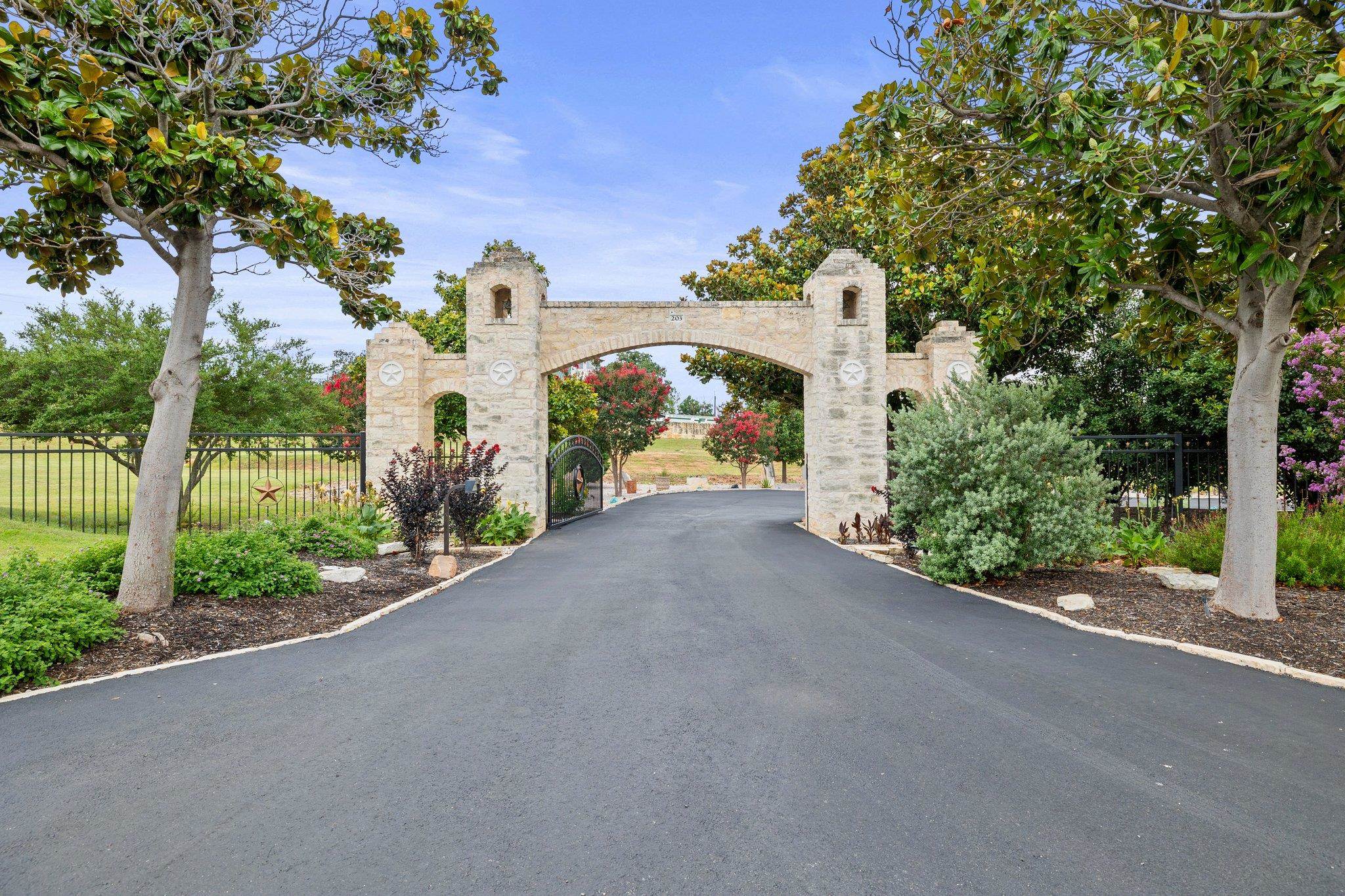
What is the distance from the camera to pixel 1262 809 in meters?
3.02

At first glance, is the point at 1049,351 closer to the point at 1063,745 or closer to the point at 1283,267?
the point at 1283,267

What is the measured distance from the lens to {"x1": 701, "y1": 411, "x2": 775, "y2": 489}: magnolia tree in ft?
111

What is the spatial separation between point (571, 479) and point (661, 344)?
19.1 feet

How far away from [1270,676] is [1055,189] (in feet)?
16.4

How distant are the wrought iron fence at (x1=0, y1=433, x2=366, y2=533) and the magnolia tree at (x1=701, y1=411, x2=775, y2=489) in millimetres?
17084

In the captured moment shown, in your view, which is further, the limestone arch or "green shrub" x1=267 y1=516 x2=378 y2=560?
the limestone arch

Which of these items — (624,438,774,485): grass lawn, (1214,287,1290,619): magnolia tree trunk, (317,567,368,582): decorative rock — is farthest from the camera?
(624,438,774,485): grass lawn

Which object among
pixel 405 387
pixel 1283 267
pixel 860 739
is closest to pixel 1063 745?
pixel 860 739

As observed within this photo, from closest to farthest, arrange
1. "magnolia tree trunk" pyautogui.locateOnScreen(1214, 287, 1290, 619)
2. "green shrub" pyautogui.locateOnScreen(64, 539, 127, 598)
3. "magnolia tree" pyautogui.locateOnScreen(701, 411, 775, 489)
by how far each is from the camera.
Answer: "magnolia tree trunk" pyautogui.locateOnScreen(1214, 287, 1290, 619), "green shrub" pyautogui.locateOnScreen(64, 539, 127, 598), "magnolia tree" pyautogui.locateOnScreen(701, 411, 775, 489)

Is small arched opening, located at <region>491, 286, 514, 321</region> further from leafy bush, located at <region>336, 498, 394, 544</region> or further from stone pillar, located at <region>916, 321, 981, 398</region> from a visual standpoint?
stone pillar, located at <region>916, 321, 981, 398</region>

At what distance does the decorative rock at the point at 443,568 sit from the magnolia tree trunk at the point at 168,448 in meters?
3.15

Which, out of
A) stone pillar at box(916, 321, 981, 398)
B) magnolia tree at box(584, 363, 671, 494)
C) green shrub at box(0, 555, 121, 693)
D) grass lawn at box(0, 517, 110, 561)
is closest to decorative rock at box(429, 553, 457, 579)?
green shrub at box(0, 555, 121, 693)

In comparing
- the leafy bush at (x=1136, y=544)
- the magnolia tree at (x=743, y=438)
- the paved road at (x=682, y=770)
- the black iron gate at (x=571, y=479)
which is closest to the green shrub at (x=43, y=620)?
the paved road at (x=682, y=770)

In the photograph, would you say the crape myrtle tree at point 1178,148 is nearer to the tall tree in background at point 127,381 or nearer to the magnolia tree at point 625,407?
the tall tree in background at point 127,381
